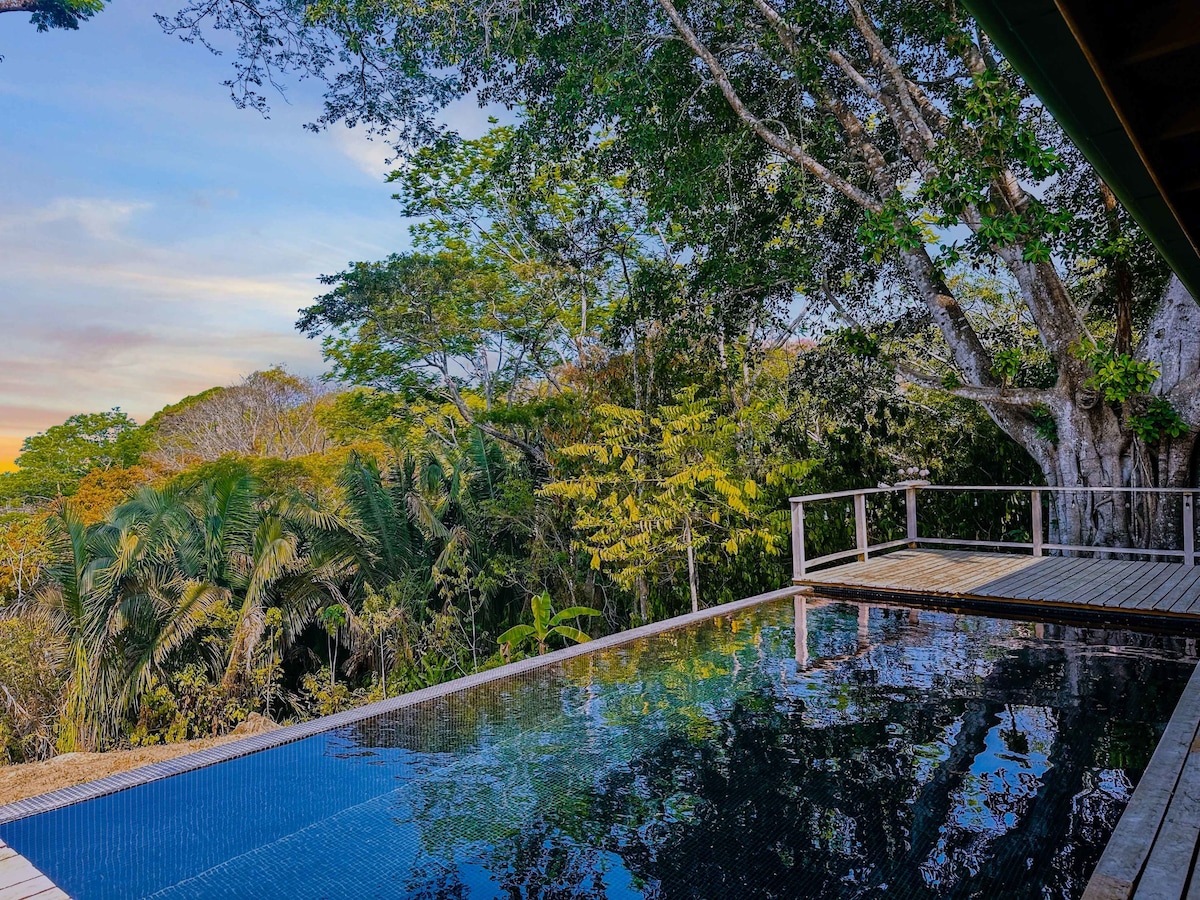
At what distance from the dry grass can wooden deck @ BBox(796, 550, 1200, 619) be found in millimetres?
5662

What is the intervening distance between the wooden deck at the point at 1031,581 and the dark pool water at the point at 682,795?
2.85 ft

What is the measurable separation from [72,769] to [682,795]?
191 inches

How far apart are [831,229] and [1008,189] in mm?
3044

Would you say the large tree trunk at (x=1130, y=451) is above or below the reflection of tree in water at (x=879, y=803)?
above

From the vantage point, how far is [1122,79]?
Result: 1479mm

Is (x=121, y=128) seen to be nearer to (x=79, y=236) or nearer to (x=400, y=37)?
(x=79, y=236)

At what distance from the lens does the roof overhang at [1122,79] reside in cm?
125

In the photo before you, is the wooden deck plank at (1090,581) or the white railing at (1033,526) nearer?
the wooden deck plank at (1090,581)

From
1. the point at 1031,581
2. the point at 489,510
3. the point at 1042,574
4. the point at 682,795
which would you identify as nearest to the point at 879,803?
the point at 682,795

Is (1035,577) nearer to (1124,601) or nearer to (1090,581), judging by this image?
(1090,581)

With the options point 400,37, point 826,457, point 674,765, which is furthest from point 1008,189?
point 400,37

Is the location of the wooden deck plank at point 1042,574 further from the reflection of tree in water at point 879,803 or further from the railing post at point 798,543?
the reflection of tree in water at point 879,803

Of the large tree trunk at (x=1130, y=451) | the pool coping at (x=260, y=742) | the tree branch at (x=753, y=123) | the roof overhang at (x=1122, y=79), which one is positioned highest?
the tree branch at (x=753, y=123)

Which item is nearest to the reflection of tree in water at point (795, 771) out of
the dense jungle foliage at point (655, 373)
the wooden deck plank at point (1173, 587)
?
the wooden deck plank at point (1173, 587)
